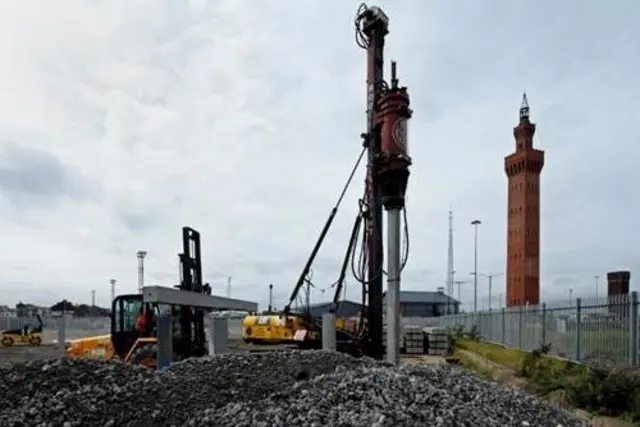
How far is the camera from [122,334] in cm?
1426

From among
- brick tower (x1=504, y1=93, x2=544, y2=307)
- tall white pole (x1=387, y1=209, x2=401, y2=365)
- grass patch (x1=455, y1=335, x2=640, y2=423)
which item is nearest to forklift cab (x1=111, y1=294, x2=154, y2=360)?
tall white pole (x1=387, y1=209, x2=401, y2=365)

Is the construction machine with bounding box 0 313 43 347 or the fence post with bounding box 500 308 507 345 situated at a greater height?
the fence post with bounding box 500 308 507 345

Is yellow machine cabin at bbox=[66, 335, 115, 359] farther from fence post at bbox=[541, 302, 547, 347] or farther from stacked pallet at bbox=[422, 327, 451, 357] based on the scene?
stacked pallet at bbox=[422, 327, 451, 357]

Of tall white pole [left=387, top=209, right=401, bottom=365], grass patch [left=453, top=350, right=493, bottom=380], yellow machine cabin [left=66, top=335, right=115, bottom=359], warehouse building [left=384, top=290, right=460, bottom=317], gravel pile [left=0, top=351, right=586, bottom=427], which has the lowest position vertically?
warehouse building [left=384, top=290, right=460, bottom=317]

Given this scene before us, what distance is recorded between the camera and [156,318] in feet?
41.4

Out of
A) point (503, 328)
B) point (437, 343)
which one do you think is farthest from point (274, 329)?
point (503, 328)

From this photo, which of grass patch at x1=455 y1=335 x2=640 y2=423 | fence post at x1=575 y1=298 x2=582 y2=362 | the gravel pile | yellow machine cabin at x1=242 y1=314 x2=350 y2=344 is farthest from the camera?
yellow machine cabin at x1=242 y1=314 x2=350 y2=344

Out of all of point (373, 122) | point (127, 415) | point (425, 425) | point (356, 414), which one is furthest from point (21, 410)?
point (373, 122)

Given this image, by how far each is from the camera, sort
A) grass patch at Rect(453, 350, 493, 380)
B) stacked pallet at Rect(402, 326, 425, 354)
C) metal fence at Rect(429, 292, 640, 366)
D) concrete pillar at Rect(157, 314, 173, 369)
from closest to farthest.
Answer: concrete pillar at Rect(157, 314, 173, 369), metal fence at Rect(429, 292, 640, 366), grass patch at Rect(453, 350, 493, 380), stacked pallet at Rect(402, 326, 425, 354)

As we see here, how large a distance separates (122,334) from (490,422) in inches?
411

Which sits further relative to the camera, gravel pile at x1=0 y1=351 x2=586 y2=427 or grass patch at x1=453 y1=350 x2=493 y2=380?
grass patch at x1=453 y1=350 x2=493 y2=380

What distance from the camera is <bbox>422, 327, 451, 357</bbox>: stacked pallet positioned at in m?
24.6

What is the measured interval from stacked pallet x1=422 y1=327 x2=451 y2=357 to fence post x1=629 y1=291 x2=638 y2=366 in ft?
41.2

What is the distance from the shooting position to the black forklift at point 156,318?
488 inches
